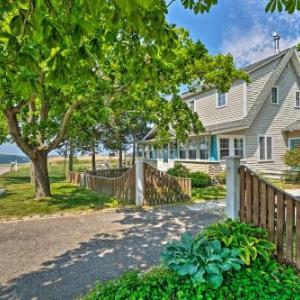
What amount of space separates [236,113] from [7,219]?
50.6 ft

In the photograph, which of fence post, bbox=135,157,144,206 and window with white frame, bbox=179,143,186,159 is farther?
window with white frame, bbox=179,143,186,159

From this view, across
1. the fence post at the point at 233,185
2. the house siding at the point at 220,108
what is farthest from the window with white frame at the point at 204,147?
the fence post at the point at 233,185

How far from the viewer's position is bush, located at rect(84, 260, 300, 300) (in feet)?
10.9

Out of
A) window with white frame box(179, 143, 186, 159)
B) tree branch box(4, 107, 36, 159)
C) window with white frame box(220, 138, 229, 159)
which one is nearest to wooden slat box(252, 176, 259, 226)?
tree branch box(4, 107, 36, 159)

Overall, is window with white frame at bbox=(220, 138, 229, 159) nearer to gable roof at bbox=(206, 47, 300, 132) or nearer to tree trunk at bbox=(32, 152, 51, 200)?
gable roof at bbox=(206, 47, 300, 132)

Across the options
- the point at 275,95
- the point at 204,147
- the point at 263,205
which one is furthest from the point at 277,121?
the point at 263,205

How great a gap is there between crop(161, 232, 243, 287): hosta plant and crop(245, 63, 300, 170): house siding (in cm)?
1582

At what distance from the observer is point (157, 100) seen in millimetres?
12133

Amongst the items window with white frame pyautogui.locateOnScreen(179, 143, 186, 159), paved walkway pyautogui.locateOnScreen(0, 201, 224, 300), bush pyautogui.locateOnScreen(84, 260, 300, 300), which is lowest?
paved walkway pyautogui.locateOnScreen(0, 201, 224, 300)

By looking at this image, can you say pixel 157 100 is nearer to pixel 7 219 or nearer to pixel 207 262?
pixel 7 219

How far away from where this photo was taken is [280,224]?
4.40 metres

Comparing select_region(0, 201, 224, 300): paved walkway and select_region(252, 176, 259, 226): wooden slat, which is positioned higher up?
select_region(252, 176, 259, 226): wooden slat

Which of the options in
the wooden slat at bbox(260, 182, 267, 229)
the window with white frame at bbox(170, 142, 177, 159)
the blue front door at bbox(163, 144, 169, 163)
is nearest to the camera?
the wooden slat at bbox(260, 182, 267, 229)

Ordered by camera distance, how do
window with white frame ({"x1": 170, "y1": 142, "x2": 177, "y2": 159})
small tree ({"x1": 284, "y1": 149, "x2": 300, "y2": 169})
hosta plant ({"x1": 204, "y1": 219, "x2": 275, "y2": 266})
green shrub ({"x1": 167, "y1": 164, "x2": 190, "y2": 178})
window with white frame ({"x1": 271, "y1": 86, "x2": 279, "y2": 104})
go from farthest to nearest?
window with white frame ({"x1": 170, "y1": 142, "x2": 177, "y2": 159}) → window with white frame ({"x1": 271, "y1": 86, "x2": 279, "y2": 104}) → green shrub ({"x1": 167, "y1": 164, "x2": 190, "y2": 178}) → small tree ({"x1": 284, "y1": 149, "x2": 300, "y2": 169}) → hosta plant ({"x1": 204, "y1": 219, "x2": 275, "y2": 266})
